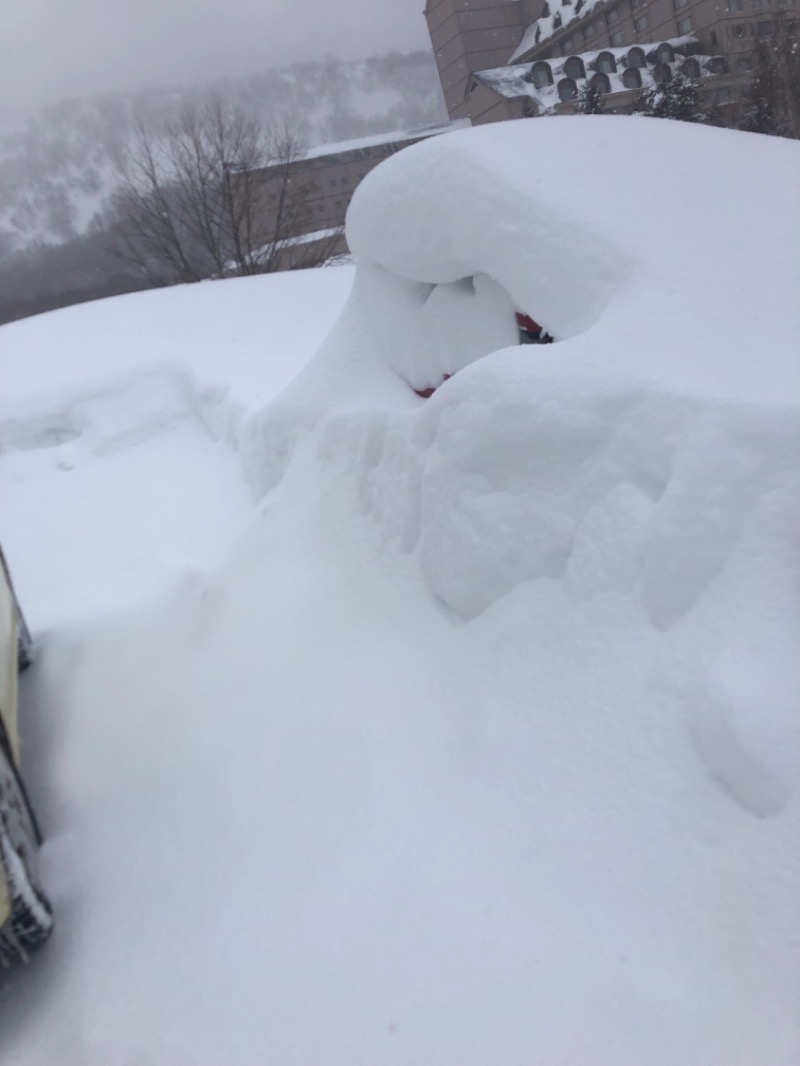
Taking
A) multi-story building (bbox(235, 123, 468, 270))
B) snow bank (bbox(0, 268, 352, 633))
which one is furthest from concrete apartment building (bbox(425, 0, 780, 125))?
snow bank (bbox(0, 268, 352, 633))

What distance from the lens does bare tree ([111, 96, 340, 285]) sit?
20.4 meters

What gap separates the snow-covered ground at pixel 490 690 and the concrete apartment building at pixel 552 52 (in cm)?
1224

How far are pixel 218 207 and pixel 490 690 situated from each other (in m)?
21.8

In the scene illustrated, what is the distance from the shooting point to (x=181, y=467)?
635 cm

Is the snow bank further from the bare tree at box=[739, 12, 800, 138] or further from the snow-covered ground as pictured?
the bare tree at box=[739, 12, 800, 138]

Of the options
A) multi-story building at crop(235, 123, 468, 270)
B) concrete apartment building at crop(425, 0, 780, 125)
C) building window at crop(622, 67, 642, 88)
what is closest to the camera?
concrete apartment building at crop(425, 0, 780, 125)

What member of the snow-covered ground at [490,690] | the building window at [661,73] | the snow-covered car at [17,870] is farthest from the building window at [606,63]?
the snow-covered car at [17,870]

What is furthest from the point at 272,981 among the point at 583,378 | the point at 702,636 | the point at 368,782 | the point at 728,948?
the point at 583,378

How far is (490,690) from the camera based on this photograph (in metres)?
2.24

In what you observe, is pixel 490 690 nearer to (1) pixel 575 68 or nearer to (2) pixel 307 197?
(1) pixel 575 68

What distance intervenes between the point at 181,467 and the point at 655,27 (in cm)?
1319

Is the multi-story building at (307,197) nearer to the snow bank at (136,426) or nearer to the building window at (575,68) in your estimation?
the building window at (575,68)

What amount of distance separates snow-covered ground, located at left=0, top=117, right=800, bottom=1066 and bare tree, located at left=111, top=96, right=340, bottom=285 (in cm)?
1929

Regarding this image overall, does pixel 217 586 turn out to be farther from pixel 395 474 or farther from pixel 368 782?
pixel 368 782
